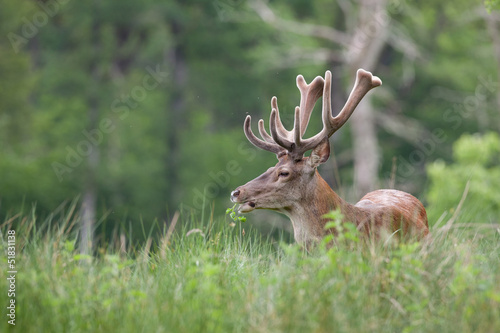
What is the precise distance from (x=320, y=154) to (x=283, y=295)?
6.40 feet

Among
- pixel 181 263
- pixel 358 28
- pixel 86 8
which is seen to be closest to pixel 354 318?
pixel 181 263

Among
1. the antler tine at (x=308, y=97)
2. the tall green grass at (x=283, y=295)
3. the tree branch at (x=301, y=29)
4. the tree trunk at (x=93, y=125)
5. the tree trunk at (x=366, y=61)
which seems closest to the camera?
the tall green grass at (x=283, y=295)

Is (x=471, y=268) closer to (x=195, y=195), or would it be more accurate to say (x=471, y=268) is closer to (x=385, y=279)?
(x=385, y=279)

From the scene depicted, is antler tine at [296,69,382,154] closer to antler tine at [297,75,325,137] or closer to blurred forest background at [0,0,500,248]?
antler tine at [297,75,325,137]

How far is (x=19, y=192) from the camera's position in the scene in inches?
1126

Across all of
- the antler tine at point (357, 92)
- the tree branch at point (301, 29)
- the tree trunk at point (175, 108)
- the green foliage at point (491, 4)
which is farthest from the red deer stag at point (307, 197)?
the tree trunk at point (175, 108)

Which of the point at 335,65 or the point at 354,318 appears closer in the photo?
the point at 354,318

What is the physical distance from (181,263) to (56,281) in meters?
1.00

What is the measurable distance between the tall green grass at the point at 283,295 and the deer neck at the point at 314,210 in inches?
35.2

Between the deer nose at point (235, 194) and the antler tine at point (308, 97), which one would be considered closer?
the deer nose at point (235, 194)

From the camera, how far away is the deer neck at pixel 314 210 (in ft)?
19.7

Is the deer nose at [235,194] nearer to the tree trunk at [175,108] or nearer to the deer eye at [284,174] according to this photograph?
the deer eye at [284,174]

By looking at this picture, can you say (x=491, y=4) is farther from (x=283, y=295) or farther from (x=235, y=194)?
(x=283, y=295)

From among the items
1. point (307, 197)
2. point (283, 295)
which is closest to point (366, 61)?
point (307, 197)
